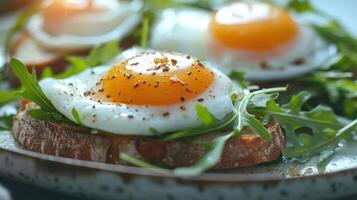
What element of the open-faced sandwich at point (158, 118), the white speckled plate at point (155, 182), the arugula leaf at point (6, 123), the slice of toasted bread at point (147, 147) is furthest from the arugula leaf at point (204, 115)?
the arugula leaf at point (6, 123)

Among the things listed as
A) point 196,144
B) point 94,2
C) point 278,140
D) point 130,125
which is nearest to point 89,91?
point 130,125

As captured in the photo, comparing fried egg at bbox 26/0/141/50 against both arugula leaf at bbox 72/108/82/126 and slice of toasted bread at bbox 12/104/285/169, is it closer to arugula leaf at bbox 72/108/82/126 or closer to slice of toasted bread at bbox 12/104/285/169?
slice of toasted bread at bbox 12/104/285/169

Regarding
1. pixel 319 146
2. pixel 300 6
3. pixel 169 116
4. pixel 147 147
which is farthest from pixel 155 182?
pixel 300 6

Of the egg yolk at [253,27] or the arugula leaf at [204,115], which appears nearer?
the arugula leaf at [204,115]

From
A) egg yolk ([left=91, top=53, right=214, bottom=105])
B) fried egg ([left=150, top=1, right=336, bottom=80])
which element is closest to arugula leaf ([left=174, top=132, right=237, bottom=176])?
egg yolk ([left=91, top=53, right=214, bottom=105])

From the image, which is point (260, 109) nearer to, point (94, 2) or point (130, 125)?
point (130, 125)

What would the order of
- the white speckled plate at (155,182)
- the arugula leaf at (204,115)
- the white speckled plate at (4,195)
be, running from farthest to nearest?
1. the arugula leaf at (204,115)
2. the white speckled plate at (4,195)
3. the white speckled plate at (155,182)

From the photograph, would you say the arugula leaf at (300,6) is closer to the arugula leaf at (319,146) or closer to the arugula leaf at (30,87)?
the arugula leaf at (319,146)

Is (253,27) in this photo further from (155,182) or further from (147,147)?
(155,182)
